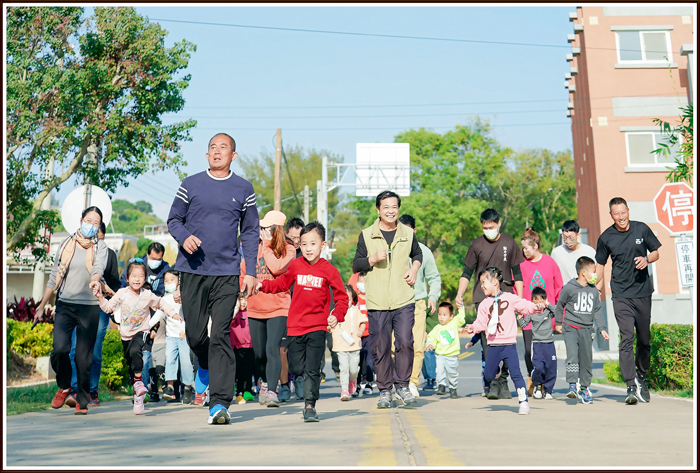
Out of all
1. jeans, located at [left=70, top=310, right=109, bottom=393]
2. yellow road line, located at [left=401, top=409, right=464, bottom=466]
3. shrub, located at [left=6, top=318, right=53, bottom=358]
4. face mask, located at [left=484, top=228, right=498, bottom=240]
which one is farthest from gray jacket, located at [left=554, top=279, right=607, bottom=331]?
shrub, located at [left=6, top=318, right=53, bottom=358]

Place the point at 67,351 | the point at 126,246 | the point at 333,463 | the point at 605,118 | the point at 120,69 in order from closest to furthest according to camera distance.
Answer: the point at 333,463
the point at 67,351
the point at 120,69
the point at 126,246
the point at 605,118

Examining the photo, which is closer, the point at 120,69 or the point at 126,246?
the point at 120,69

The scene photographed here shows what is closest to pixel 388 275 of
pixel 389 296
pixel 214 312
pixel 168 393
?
pixel 389 296

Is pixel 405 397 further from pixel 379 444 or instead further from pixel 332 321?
pixel 379 444

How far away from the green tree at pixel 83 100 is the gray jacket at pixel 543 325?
11583mm

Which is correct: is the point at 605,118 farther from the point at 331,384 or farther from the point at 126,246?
the point at 331,384

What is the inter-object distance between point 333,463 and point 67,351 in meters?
4.66

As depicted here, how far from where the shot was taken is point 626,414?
25.1 feet

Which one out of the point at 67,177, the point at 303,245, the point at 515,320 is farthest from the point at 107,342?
the point at 67,177

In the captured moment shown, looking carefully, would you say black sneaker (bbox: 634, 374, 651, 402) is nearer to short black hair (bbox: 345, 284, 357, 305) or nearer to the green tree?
short black hair (bbox: 345, 284, 357, 305)

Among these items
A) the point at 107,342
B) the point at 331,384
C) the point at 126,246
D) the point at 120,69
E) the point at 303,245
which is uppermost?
the point at 120,69

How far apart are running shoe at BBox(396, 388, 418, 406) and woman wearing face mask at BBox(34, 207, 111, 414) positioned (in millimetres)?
3354

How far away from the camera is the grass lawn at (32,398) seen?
27.0ft

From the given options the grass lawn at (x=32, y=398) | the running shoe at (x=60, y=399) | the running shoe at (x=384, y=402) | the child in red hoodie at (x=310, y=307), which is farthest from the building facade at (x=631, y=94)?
the running shoe at (x=60, y=399)
